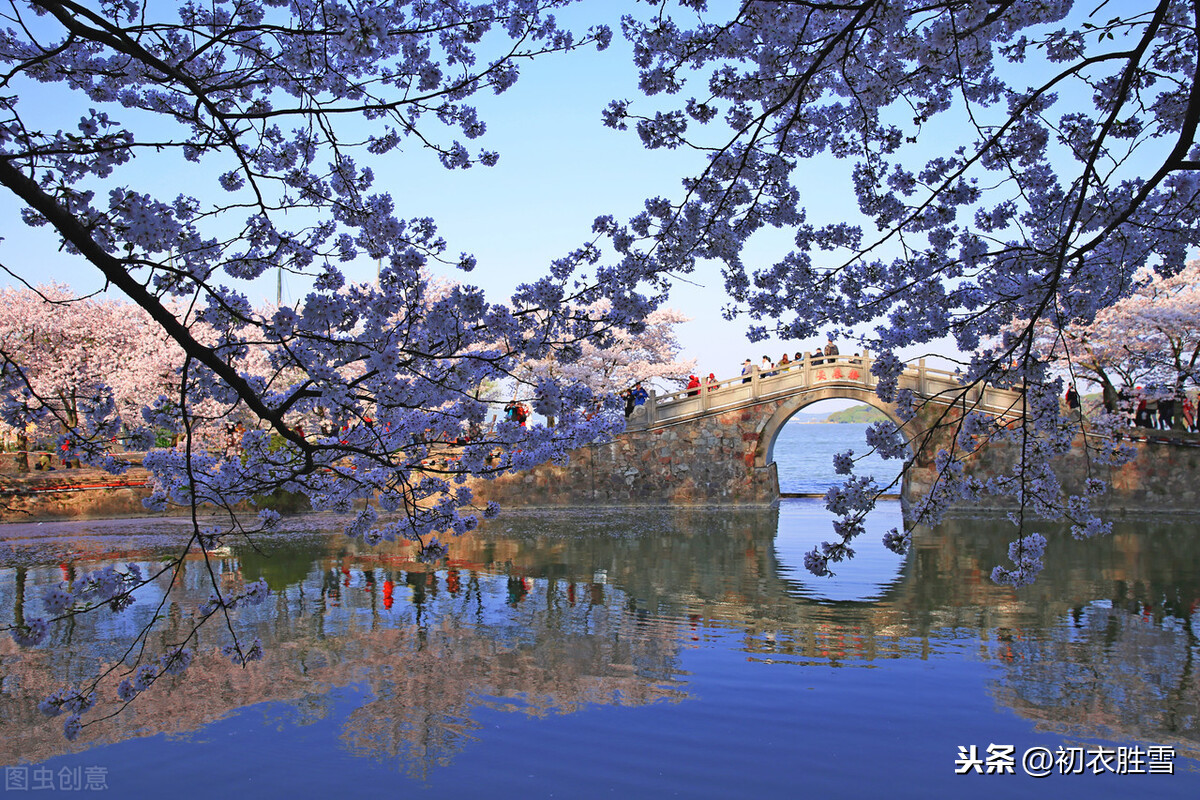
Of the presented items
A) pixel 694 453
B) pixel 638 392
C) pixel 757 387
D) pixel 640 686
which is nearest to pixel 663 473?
pixel 694 453

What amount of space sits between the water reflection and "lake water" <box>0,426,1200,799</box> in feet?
0.12

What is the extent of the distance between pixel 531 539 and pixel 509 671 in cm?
938

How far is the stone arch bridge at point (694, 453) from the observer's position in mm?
22828

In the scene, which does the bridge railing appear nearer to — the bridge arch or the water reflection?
the bridge arch

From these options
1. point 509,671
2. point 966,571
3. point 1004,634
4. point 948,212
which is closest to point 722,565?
point 966,571

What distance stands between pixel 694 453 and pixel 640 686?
16.8 metres

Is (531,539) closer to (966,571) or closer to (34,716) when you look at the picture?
(966,571)

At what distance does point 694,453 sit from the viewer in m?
23.2

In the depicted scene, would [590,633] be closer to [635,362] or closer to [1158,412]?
[1158,412]

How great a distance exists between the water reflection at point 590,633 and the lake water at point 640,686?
36mm

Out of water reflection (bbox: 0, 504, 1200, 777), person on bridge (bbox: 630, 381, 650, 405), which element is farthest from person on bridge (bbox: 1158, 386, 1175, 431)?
person on bridge (bbox: 630, 381, 650, 405)

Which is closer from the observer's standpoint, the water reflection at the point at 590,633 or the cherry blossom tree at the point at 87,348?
the water reflection at the point at 590,633

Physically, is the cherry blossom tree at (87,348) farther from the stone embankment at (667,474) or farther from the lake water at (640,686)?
the lake water at (640,686)

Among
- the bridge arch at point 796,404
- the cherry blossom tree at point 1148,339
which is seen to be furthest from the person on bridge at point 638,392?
the cherry blossom tree at point 1148,339
